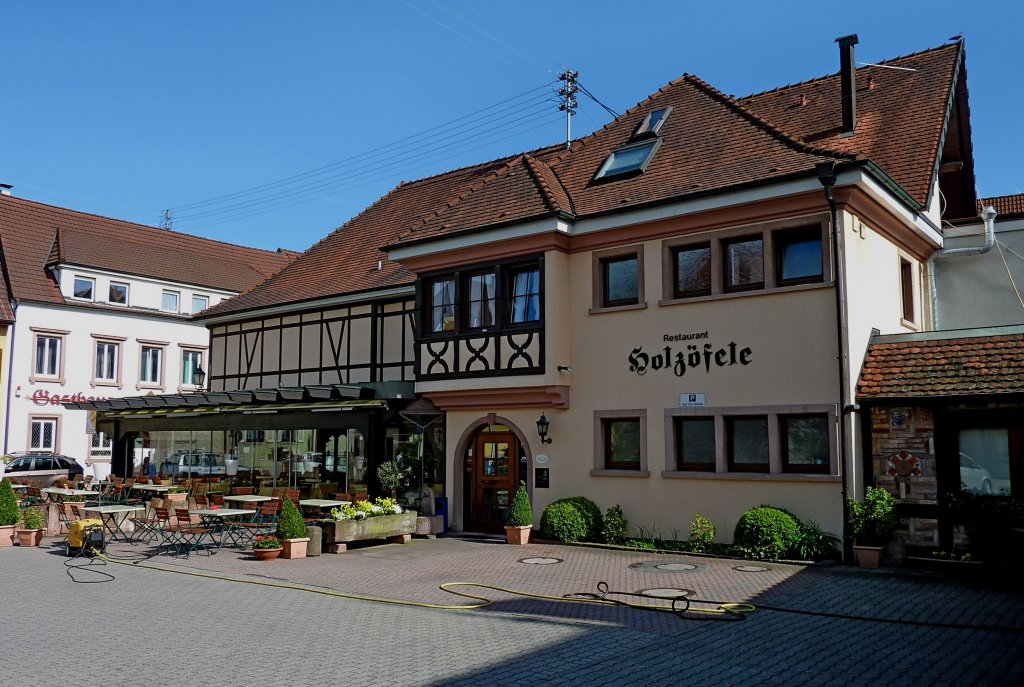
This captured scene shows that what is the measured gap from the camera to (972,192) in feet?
71.9

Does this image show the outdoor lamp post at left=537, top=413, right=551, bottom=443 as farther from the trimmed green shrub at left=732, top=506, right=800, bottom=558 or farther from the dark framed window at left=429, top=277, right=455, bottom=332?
the trimmed green shrub at left=732, top=506, right=800, bottom=558

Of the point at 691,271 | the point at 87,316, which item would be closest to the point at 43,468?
the point at 87,316

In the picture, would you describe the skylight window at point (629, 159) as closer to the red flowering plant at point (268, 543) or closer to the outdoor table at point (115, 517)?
the red flowering plant at point (268, 543)

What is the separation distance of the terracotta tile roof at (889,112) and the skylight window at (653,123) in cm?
227

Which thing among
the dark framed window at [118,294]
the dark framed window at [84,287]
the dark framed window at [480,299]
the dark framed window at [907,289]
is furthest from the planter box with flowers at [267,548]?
the dark framed window at [118,294]

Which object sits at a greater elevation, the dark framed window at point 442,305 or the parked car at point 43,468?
the dark framed window at point 442,305

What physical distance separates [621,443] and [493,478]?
3.51 meters

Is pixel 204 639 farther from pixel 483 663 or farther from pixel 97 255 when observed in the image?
pixel 97 255

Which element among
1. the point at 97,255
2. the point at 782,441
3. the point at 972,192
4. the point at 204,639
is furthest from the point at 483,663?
the point at 97,255

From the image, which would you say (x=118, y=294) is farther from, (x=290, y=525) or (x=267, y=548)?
(x=267, y=548)

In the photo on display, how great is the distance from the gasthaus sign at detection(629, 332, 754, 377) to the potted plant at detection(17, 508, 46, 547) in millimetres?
12728

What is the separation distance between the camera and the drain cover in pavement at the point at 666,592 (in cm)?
1177

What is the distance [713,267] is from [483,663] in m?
10.2

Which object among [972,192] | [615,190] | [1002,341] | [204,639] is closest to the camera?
[204,639]
